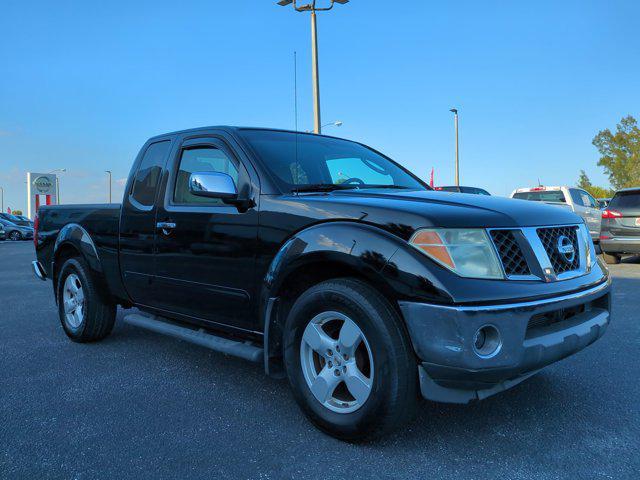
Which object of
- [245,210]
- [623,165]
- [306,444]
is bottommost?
[306,444]

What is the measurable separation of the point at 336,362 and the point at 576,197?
13787mm

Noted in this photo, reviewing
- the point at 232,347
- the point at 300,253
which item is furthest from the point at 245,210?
the point at 232,347

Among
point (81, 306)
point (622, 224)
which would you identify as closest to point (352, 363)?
point (81, 306)

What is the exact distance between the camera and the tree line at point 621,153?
38.2 metres

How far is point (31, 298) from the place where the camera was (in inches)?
307

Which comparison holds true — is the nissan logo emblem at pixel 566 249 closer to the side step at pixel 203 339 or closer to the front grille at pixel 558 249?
the front grille at pixel 558 249

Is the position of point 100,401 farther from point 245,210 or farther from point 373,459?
point 373,459

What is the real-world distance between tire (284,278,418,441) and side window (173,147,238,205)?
4.10 feet

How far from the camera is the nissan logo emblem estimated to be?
2834 mm

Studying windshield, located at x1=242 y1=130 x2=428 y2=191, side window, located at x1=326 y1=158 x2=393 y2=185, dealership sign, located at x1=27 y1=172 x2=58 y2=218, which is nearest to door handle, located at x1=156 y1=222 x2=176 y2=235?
windshield, located at x1=242 y1=130 x2=428 y2=191

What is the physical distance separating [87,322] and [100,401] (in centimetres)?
153

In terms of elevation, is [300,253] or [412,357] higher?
[300,253]

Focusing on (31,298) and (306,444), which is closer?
(306,444)

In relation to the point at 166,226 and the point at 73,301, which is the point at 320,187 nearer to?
the point at 166,226
